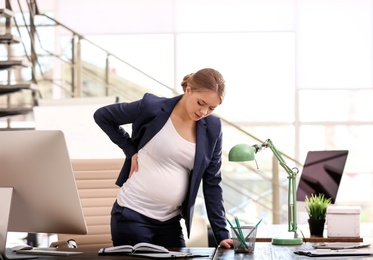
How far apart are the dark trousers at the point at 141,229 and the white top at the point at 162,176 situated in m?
0.03

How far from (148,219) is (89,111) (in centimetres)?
231

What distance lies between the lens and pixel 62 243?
3529 mm

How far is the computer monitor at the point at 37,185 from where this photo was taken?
2529 millimetres

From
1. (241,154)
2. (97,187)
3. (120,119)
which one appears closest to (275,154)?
(241,154)

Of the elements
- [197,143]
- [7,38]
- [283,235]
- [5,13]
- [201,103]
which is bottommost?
[283,235]

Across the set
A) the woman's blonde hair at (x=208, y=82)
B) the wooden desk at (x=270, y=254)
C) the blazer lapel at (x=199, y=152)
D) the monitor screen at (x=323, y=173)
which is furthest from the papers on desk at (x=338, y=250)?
the monitor screen at (x=323, y=173)

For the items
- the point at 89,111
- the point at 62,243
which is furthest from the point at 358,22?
the point at 62,243

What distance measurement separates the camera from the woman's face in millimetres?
2979

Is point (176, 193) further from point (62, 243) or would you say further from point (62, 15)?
point (62, 15)

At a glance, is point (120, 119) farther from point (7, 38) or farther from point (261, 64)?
point (261, 64)

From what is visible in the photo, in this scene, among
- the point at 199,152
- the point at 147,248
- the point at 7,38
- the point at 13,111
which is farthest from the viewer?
the point at 13,111

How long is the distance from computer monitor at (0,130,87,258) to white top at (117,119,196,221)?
563mm

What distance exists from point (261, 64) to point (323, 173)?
413 cm

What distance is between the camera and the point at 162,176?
313 cm
